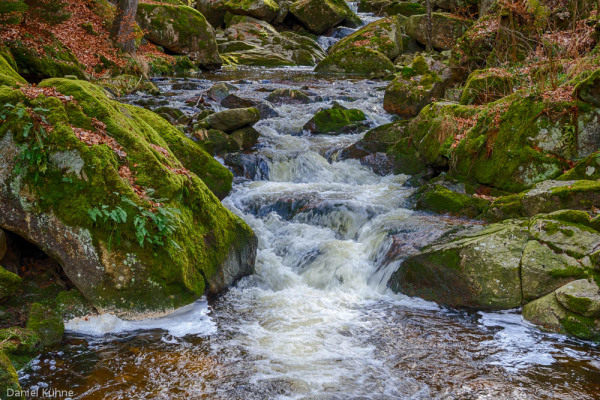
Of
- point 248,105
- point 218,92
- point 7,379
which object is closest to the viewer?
point 7,379

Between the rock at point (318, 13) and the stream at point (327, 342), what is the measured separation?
2601 centimetres

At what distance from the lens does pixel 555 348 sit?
522 cm

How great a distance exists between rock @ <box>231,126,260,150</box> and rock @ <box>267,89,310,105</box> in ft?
12.4

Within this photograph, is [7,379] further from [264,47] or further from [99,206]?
[264,47]

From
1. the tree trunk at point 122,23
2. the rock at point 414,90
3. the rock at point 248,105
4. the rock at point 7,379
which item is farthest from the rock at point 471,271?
the tree trunk at point 122,23

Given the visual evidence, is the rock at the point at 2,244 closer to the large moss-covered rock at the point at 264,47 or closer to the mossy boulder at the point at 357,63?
the mossy boulder at the point at 357,63

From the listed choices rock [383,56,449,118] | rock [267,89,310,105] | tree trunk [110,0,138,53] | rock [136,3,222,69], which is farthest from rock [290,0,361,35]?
rock [383,56,449,118]

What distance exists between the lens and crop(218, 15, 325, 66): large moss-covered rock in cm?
2647

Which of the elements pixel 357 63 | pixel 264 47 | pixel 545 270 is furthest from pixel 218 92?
pixel 264 47

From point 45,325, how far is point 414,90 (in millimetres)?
13179

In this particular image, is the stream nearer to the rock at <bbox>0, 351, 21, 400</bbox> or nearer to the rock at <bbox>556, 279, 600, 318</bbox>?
the rock at <bbox>556, 279, 600, 318</bbox>

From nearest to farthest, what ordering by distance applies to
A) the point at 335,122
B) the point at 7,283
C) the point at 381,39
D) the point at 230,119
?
the point at 7,283 → the point at 230,119 → the point at 335,122 → the point at 381,39

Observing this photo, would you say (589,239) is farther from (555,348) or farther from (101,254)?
(101,254)

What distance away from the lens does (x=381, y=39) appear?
24.6 metres
